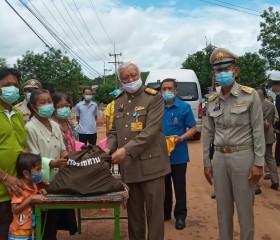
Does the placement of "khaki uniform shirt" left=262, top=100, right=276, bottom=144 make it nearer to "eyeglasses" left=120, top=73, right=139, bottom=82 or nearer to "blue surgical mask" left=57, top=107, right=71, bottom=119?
"blue surgical mask" left=57, top=107, right=71, bottom=119

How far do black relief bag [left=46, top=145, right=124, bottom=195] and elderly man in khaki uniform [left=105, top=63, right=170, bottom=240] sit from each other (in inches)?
14.4

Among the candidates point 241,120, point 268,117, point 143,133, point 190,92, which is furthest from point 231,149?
point 190,92

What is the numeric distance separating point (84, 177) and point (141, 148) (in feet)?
2.05

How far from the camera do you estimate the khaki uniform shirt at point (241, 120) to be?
340cm

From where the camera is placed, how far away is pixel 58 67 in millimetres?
28922

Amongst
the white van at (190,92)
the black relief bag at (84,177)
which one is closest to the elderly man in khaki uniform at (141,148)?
the black relief bag at (84,177)

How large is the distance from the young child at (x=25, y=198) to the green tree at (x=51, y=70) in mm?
24939

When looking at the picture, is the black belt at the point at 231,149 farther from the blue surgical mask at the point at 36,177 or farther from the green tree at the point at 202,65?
the green tree at the point at 202,65

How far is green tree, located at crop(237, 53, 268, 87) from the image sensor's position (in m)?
22.5

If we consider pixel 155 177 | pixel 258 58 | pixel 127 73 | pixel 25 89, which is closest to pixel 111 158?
pixel 155 177

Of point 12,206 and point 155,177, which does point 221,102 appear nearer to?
point 155,177

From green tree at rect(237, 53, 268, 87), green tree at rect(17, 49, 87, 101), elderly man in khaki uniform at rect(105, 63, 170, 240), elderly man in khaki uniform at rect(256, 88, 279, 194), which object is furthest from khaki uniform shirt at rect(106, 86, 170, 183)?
green tree at rect(17, 49, 87, 101)

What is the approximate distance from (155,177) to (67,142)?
1373 millimetres

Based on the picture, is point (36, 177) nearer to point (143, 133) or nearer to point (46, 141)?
point (46, 141)
